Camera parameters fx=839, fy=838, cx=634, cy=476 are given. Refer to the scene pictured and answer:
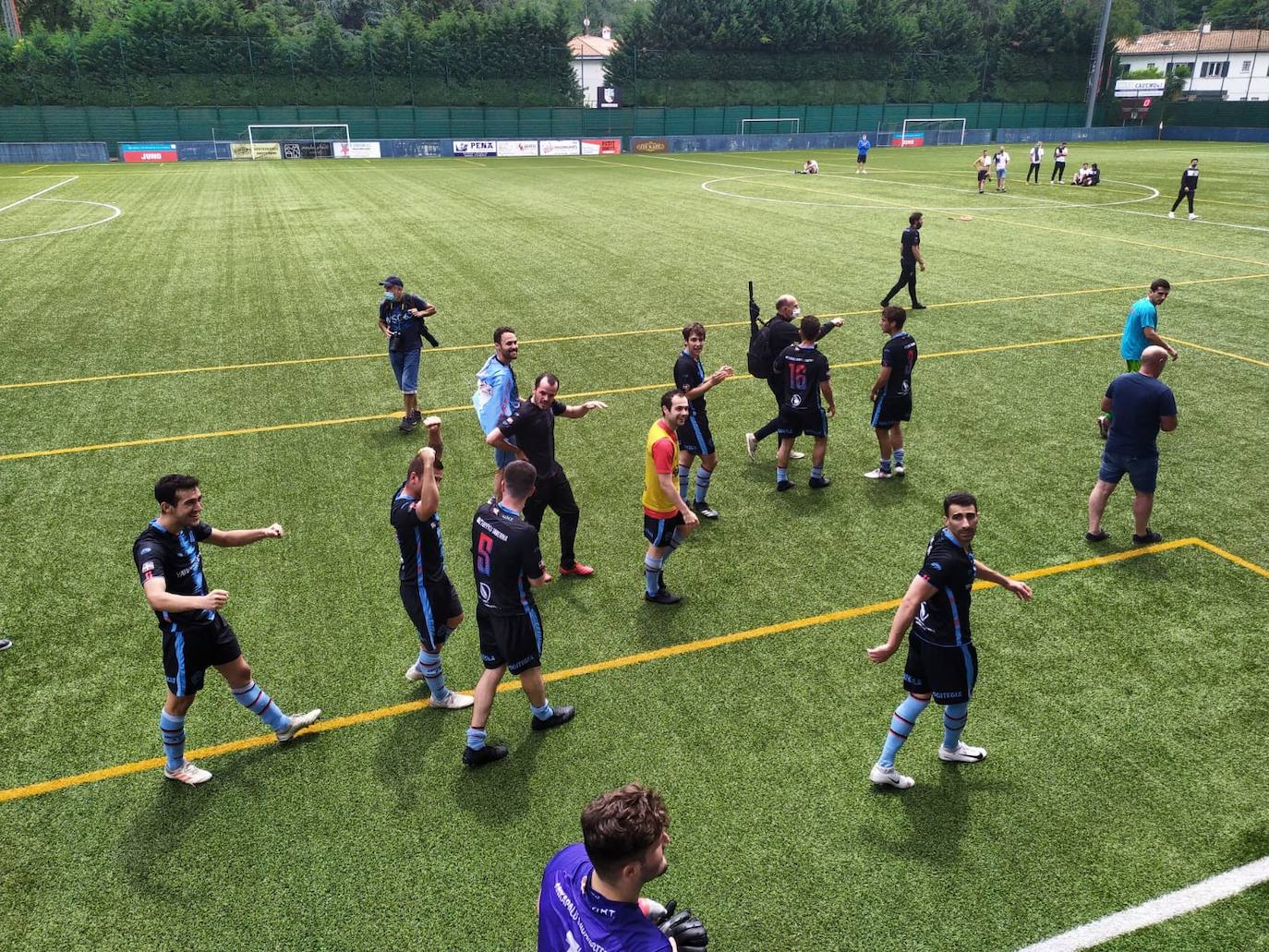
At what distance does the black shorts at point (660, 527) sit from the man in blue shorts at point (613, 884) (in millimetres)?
4267

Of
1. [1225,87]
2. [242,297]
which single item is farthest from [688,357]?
[1225,87]

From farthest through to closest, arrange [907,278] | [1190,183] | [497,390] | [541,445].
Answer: [1190,183], [907,278], [497,390], [541,445]

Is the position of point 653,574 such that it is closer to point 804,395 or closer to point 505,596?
point 505,596

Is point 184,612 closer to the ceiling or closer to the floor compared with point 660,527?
closer to the ceiling

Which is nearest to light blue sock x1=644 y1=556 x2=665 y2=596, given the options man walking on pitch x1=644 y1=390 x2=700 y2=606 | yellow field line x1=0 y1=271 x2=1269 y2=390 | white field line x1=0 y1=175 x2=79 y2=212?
man walking on pitch x1=644 y1=390 x2=700 y2=606

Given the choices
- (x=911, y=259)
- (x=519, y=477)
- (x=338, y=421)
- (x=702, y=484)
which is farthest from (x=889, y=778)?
(x=911, y=259)

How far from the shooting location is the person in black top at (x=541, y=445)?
307 inches

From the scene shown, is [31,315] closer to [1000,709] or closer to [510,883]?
[510,883]

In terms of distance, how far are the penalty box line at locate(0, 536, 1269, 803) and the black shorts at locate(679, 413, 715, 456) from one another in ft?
7.67

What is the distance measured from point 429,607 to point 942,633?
3517 mm

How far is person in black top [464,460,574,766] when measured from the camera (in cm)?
540

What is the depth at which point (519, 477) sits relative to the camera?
17.7 feet

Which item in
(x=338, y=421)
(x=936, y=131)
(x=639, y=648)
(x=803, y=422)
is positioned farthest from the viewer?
(x=936, y=131)

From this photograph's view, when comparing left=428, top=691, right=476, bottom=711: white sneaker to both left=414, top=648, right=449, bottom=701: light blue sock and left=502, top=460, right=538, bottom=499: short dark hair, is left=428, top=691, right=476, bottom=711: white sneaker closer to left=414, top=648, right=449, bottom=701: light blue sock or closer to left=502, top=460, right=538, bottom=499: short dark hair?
left=414, top=648, right=449, bottom=701: light blue sock
